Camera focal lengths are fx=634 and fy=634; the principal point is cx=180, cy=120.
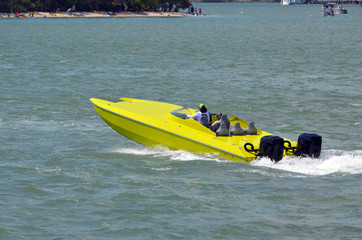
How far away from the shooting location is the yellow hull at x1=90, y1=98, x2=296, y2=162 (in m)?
18.0

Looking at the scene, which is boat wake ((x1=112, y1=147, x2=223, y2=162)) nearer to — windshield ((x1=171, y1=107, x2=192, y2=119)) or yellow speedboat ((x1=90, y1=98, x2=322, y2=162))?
yellow speedboat ((x1=90, y1=98, x2=322, y2=162))

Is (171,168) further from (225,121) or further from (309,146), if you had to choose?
(309,146)

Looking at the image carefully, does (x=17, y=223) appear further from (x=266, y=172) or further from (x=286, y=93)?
(x=286, y=93)

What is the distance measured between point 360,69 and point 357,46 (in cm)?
2390

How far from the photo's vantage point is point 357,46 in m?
65.6

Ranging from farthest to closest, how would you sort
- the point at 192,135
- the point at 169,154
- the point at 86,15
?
the point at 86,15 < the point at 169,154 < the point at 192,135

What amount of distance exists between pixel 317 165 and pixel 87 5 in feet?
405

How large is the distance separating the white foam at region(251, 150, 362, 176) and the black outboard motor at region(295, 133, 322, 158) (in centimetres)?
16

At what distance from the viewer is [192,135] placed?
18.5 m

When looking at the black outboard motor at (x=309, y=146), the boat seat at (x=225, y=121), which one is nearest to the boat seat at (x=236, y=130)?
the boat seat at (x=225, y=121)

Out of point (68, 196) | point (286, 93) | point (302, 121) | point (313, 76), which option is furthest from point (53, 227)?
point (313, 76)

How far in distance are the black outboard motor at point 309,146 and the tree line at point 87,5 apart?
114 m

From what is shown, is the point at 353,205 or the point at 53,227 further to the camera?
the point at 353,205

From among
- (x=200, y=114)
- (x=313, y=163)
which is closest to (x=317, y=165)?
(x=313, y=163)
